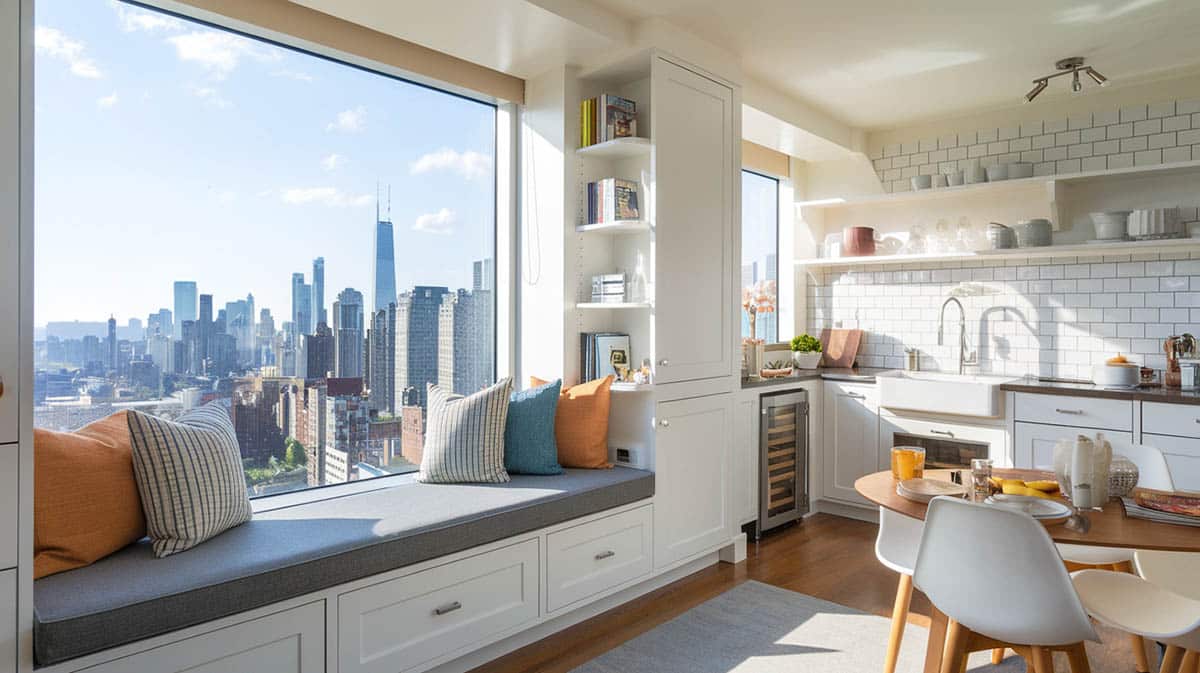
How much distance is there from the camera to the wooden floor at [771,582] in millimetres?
2811

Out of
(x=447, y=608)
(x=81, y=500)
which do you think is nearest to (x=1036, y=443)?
(x=447, y=608)

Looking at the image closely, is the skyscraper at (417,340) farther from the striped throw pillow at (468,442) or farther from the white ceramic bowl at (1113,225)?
the white ceramic bowl at (1113,225)

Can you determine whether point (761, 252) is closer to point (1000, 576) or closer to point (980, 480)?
point (980, 480)

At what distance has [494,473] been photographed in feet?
9.98

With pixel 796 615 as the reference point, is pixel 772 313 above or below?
above

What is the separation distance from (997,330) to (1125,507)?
290 centimetres

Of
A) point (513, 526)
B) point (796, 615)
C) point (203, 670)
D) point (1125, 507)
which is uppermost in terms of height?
point (1125, 507)

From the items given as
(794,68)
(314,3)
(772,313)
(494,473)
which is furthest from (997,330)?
(314,3)

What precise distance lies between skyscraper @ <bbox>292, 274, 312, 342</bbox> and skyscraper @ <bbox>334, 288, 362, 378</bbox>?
12 cm

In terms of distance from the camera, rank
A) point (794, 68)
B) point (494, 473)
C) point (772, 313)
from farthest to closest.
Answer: point (772, 313), point (794, 68), point (494, 473)

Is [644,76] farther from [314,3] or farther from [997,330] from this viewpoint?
[997,330]

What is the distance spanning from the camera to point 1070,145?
445 cm

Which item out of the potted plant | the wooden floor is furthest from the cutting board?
the wooden floor

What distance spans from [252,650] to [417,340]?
1619 mm
